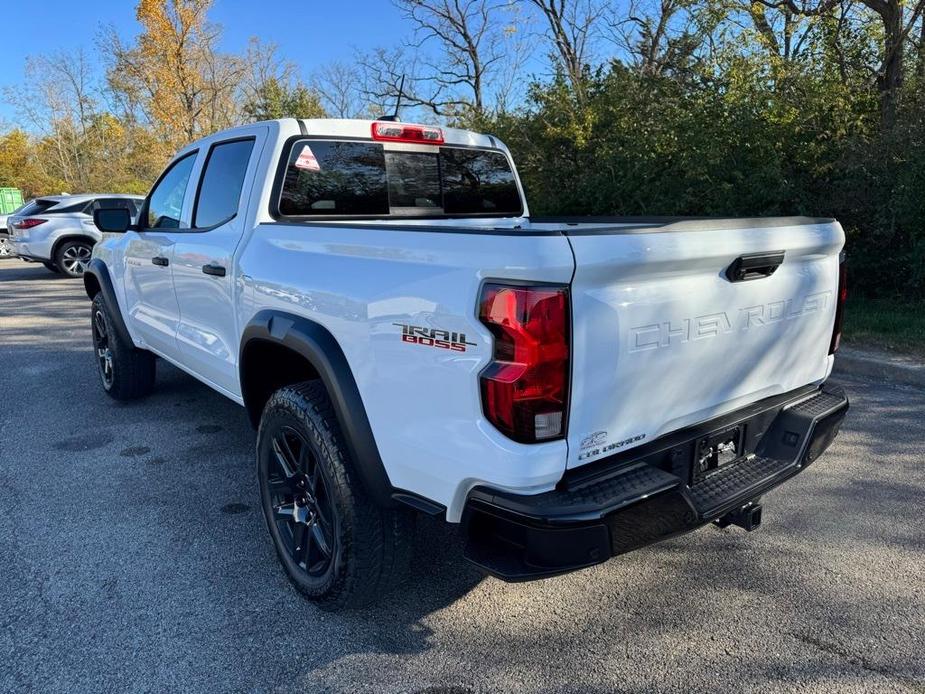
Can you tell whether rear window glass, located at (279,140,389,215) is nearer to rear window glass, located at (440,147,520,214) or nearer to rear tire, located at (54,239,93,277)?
rear window glass, located at (440,147,520,214)

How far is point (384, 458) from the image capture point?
2.31m

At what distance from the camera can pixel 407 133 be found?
12.5 ft

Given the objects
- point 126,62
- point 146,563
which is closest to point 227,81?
point 126,62

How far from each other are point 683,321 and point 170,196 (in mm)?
3565

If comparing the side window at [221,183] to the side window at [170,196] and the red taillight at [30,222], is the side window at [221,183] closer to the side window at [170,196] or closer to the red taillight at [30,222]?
the side window at [170,196]

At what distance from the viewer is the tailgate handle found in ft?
7.58

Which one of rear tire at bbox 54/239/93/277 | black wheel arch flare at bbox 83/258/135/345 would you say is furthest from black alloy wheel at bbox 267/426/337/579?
rear tire at bbox 54/239/93/277

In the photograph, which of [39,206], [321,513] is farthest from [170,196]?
[39,206]

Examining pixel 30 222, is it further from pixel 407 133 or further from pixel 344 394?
pixel 344 394

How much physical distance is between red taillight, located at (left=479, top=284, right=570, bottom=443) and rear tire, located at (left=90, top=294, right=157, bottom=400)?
4.08 m

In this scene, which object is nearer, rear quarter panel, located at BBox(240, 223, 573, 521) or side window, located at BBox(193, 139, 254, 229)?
rear quarter panel, located at BBox(240, 223, 573, 521)

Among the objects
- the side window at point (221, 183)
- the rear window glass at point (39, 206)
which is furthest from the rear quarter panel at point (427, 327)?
the rear window glass at point (39, 206)

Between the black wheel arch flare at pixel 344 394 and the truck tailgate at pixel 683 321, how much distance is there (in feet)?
2.34

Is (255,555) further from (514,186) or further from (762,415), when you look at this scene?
(514,186)
